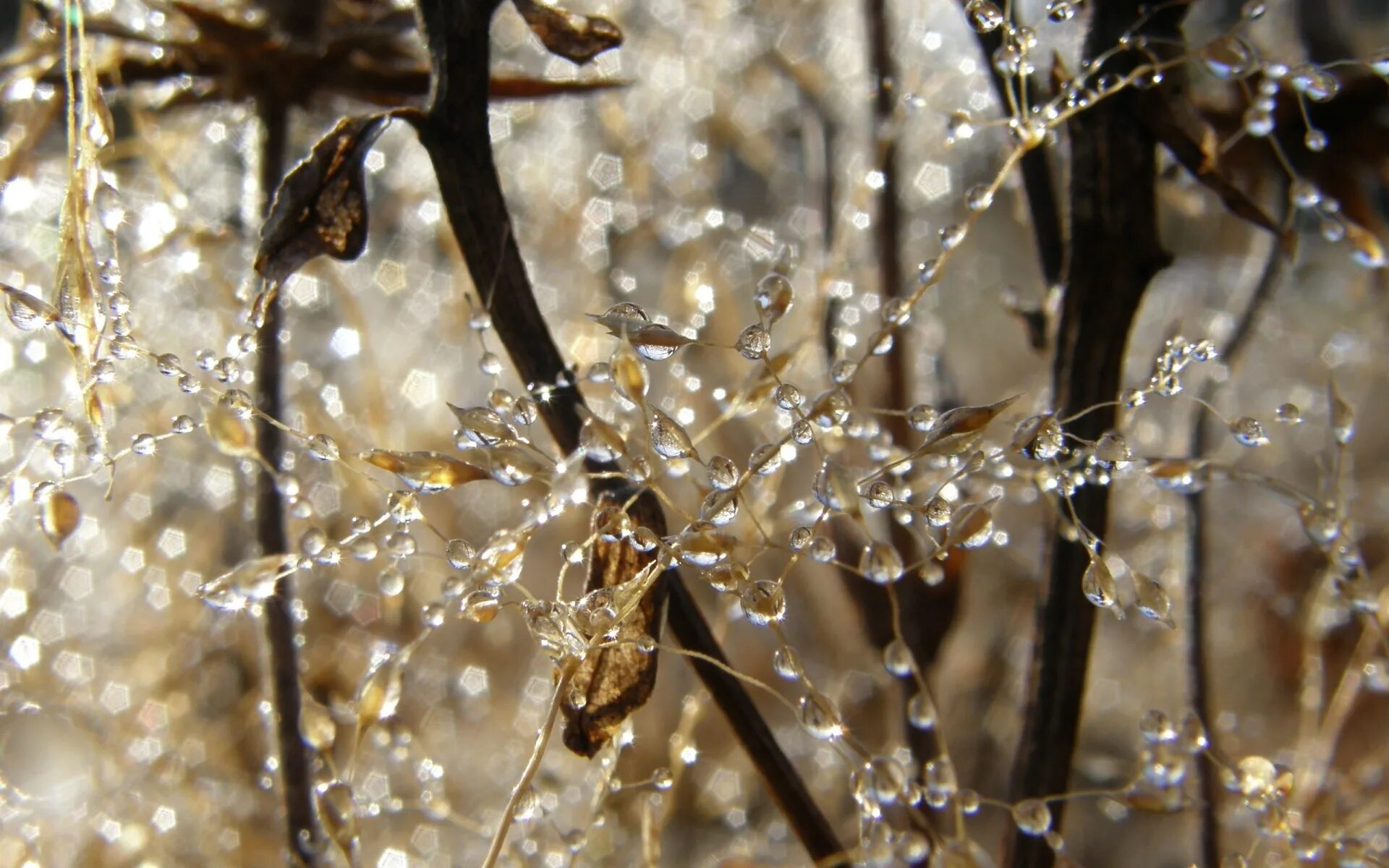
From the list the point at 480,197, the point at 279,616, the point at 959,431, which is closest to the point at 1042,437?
the point at 959,431

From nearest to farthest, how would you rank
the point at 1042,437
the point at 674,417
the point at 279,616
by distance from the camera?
1. the point at 1042,437
2. the point at 279,616
3. the point at 674,417

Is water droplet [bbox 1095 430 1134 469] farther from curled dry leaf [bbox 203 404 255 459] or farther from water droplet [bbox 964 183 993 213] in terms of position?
curled dry leaf [bbox 203 404 255 459]

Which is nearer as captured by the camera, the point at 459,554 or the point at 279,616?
the point at 459,554

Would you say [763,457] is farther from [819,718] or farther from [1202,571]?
[1202,571]

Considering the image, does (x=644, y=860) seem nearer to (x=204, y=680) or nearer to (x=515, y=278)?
(x=515, y=278)

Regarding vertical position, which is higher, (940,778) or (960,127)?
(960,127)

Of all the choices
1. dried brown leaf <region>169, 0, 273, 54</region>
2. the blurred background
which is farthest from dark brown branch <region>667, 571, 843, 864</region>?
dried brown leaf <region>169, 0, 273, 54</region>
